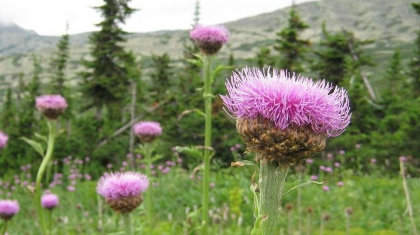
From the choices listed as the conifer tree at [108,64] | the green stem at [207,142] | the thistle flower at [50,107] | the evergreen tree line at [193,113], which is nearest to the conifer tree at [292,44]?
the evergreen tree line at [193,113]

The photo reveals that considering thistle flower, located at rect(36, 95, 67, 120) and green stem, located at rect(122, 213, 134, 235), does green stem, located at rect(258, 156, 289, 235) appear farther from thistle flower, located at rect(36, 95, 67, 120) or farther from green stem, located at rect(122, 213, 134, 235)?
thistle flower, located at rect(36, 95, 67, 120)

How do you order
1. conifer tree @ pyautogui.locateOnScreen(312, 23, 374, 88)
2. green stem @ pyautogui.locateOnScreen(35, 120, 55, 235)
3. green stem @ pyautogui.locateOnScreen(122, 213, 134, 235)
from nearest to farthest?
green stem @ pyautogui.locateOnScreen(122, 213, 134, 235)
green stem @ pyautogui.locateOnScreen(35, 120, 55, 235)
conifer tree @ pyautogui.locateOnScreen(312, 23, 374, 88)

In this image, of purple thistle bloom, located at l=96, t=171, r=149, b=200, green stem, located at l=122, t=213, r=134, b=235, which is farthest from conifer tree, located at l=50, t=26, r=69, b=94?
green stem, located at l=122, t=213, r=134, b=235

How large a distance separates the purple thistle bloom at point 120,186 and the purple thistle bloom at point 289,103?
1.96 metres

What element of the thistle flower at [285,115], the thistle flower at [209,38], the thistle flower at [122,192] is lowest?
the thistle flower at [122,192]

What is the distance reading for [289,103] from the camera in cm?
188

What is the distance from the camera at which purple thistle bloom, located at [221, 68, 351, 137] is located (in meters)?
1.87

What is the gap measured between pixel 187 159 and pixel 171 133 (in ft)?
5.19

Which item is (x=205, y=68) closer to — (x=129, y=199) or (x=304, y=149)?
(x=129, y=199)

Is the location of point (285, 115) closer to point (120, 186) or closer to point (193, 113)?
point (120, 186)

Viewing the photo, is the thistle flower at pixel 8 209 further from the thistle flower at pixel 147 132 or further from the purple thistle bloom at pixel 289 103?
the purple thistle bloom at pixel 289 103

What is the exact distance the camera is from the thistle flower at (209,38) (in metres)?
4.94

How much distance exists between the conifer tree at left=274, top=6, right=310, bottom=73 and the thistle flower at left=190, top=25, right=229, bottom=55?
15717 mm

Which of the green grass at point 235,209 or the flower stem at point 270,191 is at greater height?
the flower stem at point 270,191
